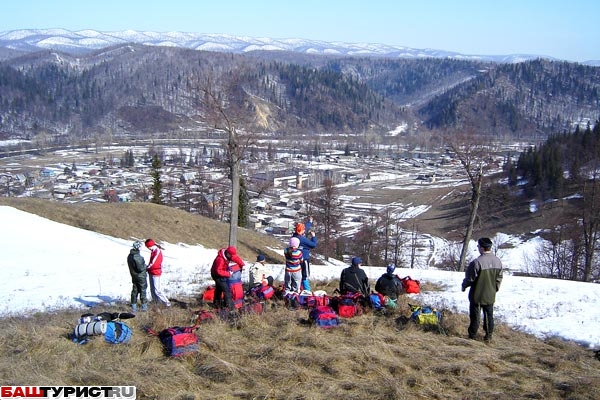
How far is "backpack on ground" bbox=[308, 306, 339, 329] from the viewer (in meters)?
8.61

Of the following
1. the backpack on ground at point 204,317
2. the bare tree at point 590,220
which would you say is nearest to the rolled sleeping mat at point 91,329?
the backpack on ground at point 204,317

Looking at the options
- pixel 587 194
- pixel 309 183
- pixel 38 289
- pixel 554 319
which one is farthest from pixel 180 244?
pixel 309 183

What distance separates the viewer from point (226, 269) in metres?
9.39

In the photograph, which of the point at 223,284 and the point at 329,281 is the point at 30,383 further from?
the point at 329,281

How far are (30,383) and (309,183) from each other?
312 ft

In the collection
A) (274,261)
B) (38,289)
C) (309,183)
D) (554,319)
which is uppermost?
(554,319)

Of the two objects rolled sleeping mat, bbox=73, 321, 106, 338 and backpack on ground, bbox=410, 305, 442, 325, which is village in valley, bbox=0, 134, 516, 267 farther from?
rolled sleeping mat, bbox=73, 321, 106, 338

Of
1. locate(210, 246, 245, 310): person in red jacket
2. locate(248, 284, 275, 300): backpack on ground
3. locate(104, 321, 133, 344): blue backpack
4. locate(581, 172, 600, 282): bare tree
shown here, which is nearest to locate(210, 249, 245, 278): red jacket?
locate(210, 246, 245, 310): person in red jacket

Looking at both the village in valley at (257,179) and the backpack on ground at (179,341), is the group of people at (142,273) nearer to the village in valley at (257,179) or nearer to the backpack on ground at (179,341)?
the backpack on ground at (179,341)

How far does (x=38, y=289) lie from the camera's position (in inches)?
499

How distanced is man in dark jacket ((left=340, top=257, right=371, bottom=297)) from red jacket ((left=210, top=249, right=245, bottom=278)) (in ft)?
7.53

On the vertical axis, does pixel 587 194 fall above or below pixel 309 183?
above

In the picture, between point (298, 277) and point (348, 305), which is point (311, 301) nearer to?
point (348, 305)

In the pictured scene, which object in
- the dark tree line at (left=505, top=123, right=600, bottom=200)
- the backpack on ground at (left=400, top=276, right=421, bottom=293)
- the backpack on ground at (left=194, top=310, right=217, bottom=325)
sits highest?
the backpack on ground at (left=194, top=310, right=217, bottom=325)
